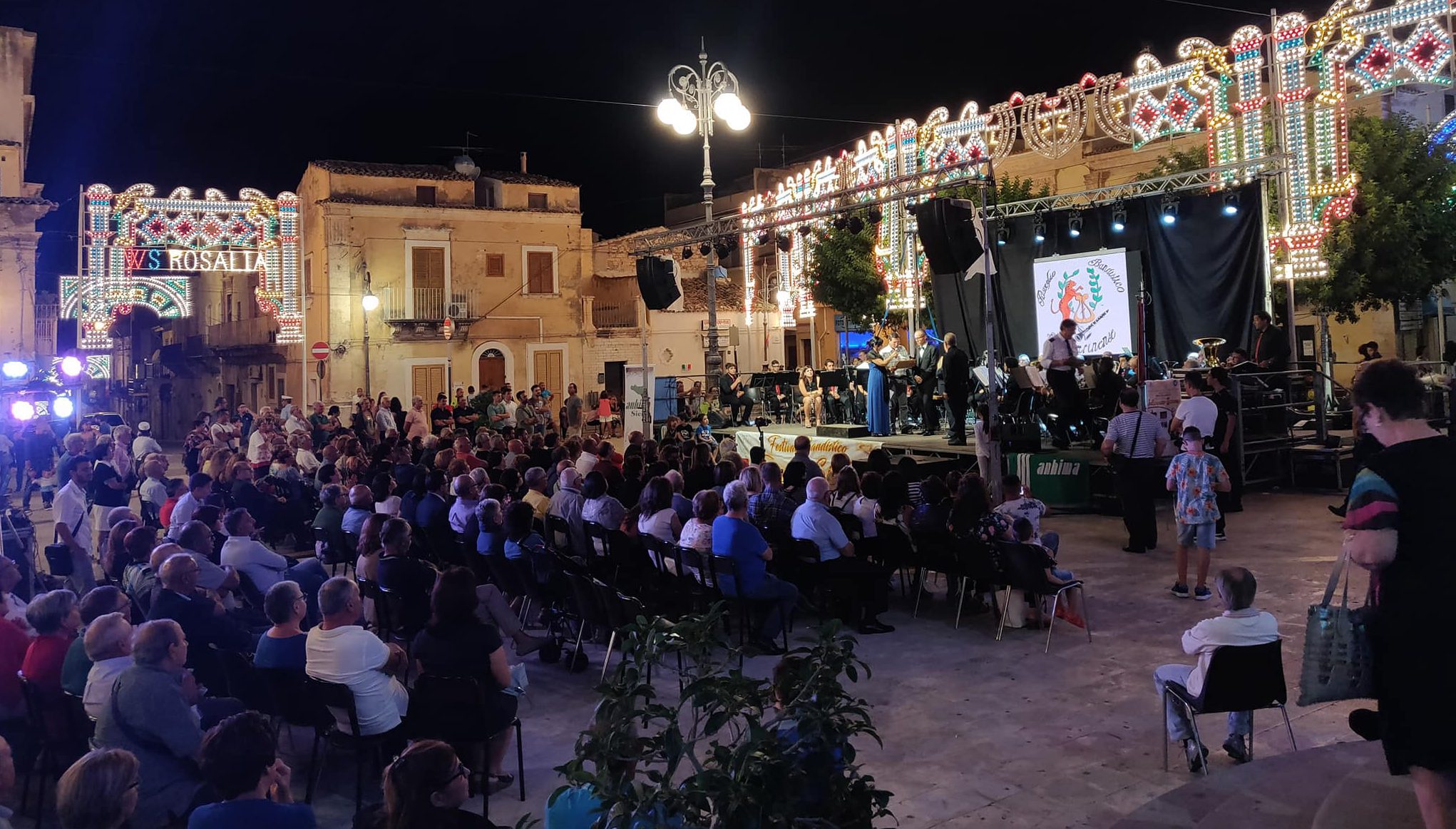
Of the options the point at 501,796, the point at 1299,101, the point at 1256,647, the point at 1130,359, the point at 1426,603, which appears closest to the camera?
the point at 1426,603

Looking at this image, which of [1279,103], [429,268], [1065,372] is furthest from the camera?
[429,268]

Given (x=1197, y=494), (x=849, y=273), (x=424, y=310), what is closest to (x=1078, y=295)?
(x=1197, y=494)

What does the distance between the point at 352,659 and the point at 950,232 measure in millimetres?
8800

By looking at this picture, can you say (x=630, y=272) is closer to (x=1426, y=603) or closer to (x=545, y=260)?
(x=545, y=260)

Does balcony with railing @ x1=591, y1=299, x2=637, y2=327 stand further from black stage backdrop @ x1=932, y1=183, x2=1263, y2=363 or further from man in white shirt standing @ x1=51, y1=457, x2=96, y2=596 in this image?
man in white shirt standing @ x1=51, y1=457, x2=96, y2=596

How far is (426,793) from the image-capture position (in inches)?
102

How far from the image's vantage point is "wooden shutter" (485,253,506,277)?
29344 millimetres

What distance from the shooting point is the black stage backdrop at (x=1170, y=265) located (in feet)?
45.3

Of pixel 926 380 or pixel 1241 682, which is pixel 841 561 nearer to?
pixel 1241 682

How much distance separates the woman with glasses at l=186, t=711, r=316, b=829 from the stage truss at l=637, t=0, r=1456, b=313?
9.87 metres

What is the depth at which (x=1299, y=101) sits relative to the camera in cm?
1326

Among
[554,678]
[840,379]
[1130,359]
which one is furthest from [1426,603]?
[840,379]

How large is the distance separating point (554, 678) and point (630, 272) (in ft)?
86.8

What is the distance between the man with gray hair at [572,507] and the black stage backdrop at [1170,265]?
26.3ft
